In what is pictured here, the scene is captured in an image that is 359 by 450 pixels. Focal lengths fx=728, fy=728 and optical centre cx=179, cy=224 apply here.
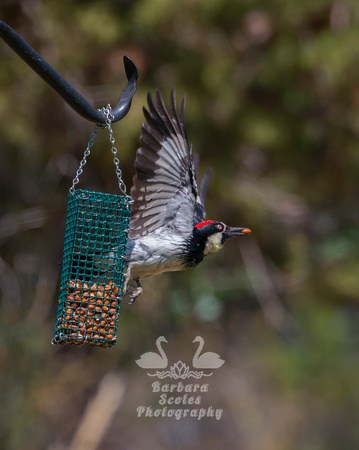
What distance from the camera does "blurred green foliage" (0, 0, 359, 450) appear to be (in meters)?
7.56

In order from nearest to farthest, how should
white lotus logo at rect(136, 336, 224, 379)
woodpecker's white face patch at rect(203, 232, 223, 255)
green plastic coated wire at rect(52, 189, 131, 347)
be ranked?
green plastic coated wire at rect(52, 189, 131, 347) < woodpecker's white face patch at rect(203, 232, 223, 255) < white lotus logo at rect(136, 336, 224, 379)

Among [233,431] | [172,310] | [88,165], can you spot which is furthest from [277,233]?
[233,431]

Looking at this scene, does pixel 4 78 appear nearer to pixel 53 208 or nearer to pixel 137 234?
pixel 53 208

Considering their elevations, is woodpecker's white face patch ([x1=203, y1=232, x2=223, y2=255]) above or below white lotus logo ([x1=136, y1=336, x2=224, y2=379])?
below

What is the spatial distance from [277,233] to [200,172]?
1323 millimetres

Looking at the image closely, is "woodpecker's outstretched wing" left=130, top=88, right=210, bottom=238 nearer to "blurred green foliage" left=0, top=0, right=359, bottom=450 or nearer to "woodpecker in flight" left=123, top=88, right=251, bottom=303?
"woodpecker in flight" left=123, top=88, right=251, bottom=303

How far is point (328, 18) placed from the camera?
8.05 meters

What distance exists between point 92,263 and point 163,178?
100 cm

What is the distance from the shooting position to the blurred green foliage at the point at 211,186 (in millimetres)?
7559

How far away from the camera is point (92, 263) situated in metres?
3.92

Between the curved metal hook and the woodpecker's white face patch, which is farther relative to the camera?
the woodpecker's white face patch

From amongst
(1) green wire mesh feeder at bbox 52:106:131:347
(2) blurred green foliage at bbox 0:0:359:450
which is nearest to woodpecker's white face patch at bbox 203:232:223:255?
(1) green wire mesh feeder at bbox 52:106:131:347

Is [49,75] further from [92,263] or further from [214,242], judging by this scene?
[214,242]

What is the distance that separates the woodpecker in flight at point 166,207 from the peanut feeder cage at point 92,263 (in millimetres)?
333
